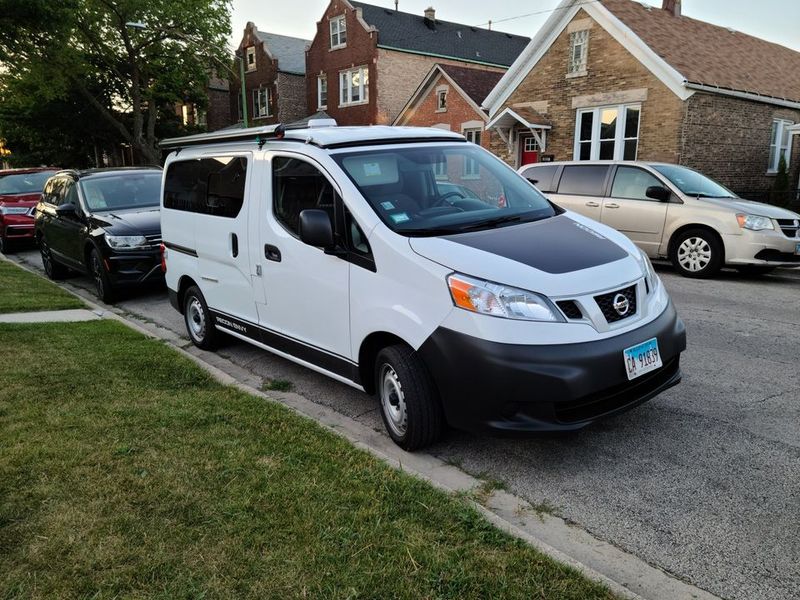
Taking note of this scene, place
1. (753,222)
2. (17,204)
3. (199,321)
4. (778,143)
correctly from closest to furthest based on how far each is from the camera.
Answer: (199,321), (753,222), (17,204), (778,143)

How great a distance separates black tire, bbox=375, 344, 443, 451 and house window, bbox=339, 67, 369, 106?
32.8 meters

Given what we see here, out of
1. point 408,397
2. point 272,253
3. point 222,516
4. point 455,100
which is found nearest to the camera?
point 222,516

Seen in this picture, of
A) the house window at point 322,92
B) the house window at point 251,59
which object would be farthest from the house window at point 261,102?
the house window at point 322,92

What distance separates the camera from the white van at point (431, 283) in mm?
3473

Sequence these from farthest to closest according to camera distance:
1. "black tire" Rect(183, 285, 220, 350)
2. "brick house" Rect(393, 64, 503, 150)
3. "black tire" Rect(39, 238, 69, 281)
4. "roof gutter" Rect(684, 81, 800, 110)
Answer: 1. "brick house" Rect(393, 64, 503, 150)
2. "roof gutter" Rect(684, 81, 800, 110)
3. "black tire" Rect(39, 238, 69, 281)
4. "black tire" Rect(183, 285, 220, 350)

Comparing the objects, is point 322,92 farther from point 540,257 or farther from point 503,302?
point 503,302

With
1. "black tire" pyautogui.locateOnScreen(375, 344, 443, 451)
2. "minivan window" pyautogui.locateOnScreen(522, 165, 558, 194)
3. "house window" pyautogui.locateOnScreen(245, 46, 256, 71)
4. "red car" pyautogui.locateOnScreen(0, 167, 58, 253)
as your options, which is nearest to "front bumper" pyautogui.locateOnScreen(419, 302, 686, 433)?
"black tire" pyautogui.locateOnScreen(375, 344, 443, 451)

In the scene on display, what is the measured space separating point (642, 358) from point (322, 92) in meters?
37.0

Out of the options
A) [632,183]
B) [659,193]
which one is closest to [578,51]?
[632,183]

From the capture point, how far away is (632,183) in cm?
1078

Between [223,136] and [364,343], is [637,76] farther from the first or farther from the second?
[364,343]

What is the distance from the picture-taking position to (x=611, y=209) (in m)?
10.8

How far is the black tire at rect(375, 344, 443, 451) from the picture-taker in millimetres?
3783

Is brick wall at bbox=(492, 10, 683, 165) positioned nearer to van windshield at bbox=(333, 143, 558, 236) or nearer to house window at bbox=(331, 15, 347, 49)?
van windshield at bbox=(333, 143, 558, 236)
